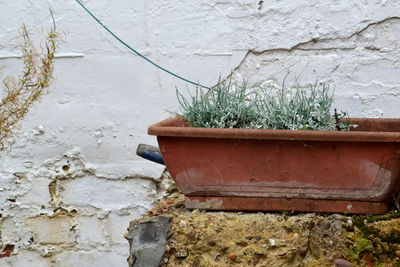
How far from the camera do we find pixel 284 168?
4.65 feet

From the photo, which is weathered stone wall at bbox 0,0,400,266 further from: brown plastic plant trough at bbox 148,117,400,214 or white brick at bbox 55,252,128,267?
brown plastic plant trough at bbox 148,117,400,214

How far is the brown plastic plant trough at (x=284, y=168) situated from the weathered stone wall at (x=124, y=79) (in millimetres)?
730

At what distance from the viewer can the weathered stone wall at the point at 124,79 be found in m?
2.07

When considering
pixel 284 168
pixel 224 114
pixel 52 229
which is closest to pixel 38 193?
pixel 52 229

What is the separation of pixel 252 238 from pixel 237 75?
91cm

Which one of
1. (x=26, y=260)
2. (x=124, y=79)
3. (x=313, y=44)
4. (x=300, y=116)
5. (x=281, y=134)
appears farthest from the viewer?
(x=26, y=260)

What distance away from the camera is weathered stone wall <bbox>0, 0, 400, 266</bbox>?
2072mm

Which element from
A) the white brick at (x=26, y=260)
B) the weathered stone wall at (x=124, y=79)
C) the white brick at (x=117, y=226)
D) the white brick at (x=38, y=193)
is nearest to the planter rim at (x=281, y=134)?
the weathered stone wall at (x=124, y=79)

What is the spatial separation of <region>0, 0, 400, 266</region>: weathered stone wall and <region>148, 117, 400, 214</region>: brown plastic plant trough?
0.73 meters

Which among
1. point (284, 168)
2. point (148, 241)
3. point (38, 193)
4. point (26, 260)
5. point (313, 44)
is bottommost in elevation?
point (26, 260)

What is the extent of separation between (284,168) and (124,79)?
3.37ft

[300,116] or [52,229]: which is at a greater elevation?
[300,116]

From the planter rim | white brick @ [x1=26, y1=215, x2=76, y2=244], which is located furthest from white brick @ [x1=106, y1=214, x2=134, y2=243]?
the planter rim

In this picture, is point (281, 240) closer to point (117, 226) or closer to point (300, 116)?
point (300, 116)
